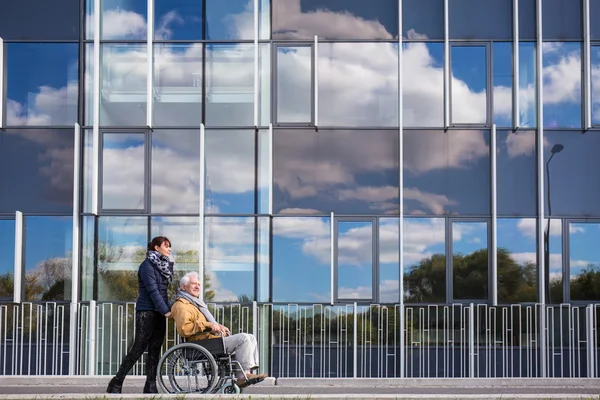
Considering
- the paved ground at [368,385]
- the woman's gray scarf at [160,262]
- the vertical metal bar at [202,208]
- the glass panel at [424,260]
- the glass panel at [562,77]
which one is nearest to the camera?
the woman's gray scarf at [160,262]

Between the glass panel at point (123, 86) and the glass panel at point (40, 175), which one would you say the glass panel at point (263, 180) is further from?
the glass panel at point (40, 175)

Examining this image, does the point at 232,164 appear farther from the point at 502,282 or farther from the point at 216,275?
the point at 502,282

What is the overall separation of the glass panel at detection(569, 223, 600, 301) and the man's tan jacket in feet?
24.9

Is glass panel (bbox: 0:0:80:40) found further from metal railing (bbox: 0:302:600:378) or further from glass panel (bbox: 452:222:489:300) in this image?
glass panel (bbox: 452:222:489:300)

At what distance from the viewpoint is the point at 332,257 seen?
16.8 m

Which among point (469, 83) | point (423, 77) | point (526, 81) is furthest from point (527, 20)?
point (423, 77)

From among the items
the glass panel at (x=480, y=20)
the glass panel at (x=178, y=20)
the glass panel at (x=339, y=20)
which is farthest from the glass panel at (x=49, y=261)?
the glass panel at (x=480, y=20)

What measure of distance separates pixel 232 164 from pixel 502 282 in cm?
474

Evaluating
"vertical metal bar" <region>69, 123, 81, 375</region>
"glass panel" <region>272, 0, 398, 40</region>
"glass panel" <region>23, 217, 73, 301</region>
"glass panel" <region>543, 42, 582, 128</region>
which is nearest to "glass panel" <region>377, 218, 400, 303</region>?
"glass panel" <region>272, 0, 398, 40</region>

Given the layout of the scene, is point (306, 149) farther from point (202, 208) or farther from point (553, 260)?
point (553, 260)

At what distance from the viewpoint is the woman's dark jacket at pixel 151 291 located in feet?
38.1

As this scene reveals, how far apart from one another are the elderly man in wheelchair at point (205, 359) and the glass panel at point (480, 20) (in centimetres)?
779

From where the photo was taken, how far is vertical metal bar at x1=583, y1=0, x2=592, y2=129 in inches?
664

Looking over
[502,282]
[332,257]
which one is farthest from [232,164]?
[502,282]
